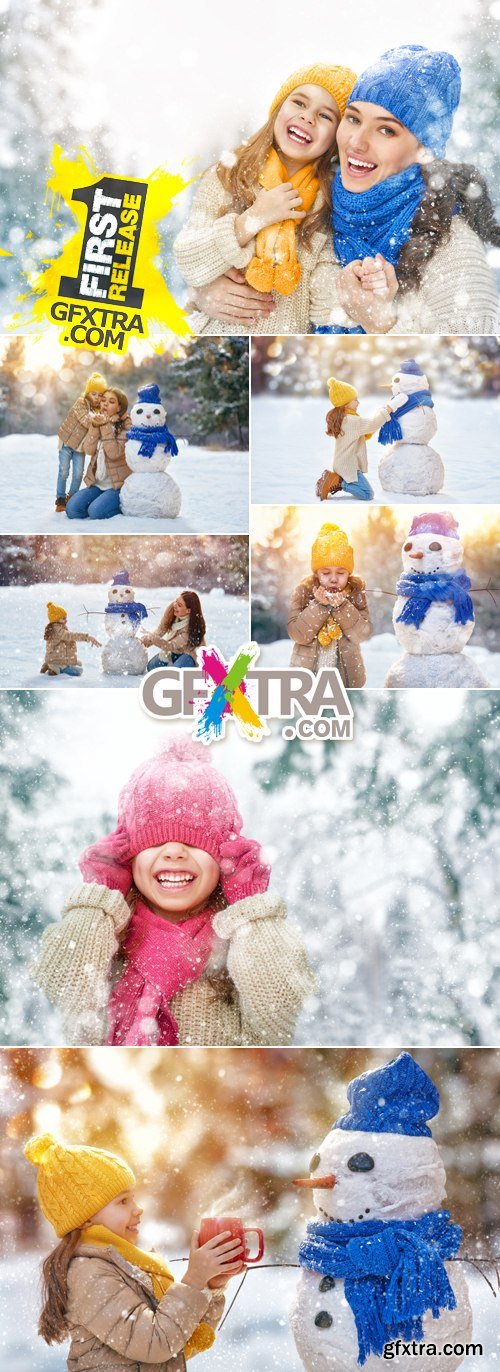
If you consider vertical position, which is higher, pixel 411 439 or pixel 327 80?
pixel 327 80

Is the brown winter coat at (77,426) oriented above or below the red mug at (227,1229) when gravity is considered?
above

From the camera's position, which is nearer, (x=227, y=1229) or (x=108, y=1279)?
(x=108, y=1279)

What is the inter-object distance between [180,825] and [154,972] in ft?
0.76

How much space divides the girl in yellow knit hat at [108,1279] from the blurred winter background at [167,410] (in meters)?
1.00

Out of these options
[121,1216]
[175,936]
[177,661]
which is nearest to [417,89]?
[177,661]

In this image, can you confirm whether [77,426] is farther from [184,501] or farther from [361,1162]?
[361,1162]

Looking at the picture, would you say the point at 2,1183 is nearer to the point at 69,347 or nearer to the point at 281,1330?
the point at 281,1330

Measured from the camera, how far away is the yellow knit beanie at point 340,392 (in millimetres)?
2256

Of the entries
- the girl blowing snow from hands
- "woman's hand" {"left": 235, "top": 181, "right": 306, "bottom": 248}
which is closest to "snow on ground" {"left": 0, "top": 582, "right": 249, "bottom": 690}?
the girl blowing snow from hands

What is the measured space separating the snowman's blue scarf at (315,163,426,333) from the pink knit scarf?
1106 millimetres

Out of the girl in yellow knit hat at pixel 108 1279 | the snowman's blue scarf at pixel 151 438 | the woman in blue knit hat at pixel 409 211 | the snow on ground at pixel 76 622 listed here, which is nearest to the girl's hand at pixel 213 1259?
the girl in yellow knit hat at pixel 108 1279

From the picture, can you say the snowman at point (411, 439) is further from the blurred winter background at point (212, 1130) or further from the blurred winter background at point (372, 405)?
the blurred winter background at point (212, 1130)

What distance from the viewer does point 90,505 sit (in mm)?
2289

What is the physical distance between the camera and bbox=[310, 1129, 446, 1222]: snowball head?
6.46 ft
